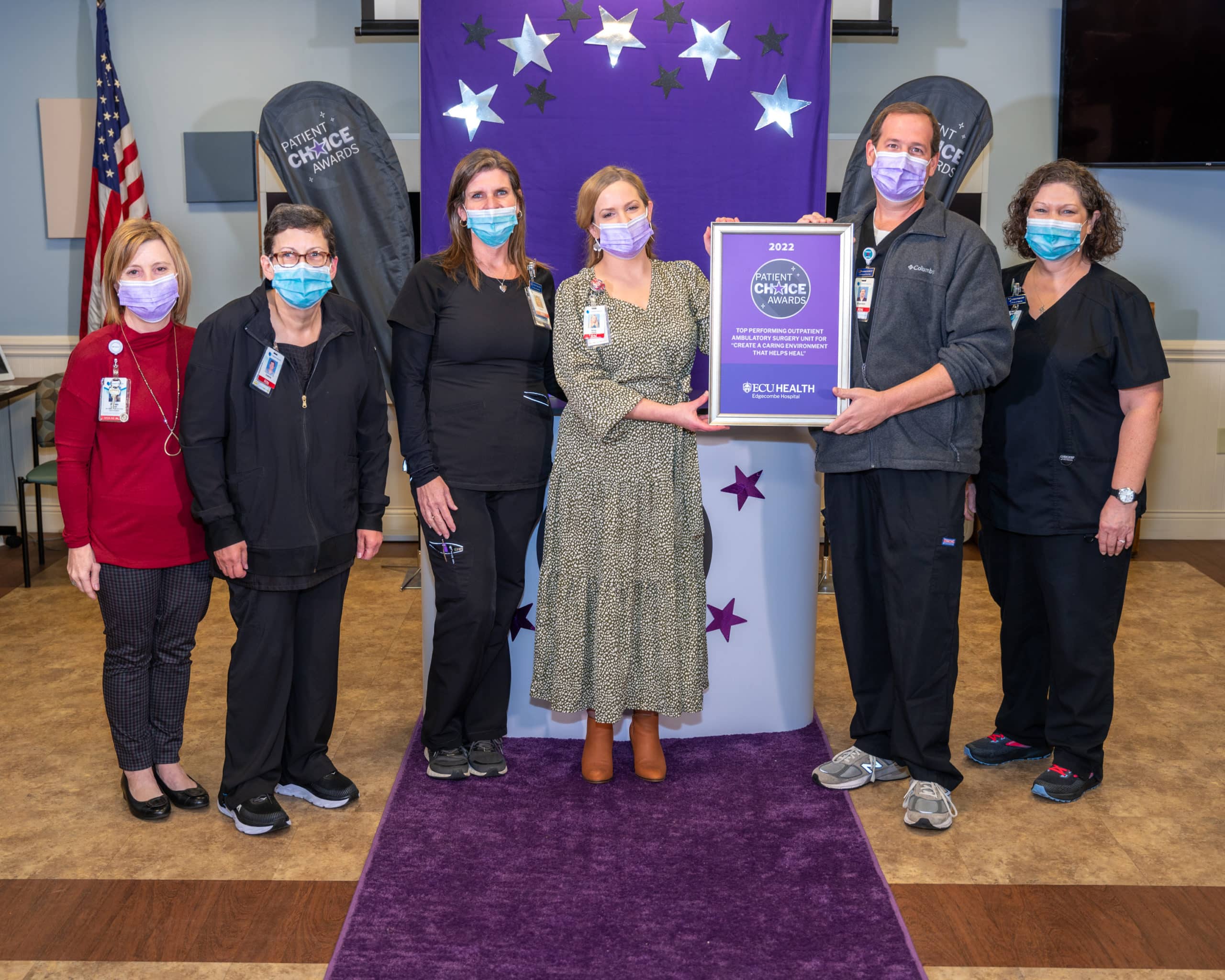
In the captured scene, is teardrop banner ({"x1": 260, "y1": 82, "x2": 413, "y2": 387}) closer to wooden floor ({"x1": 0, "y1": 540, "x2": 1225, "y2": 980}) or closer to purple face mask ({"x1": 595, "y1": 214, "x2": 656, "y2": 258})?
purple face mask ({"x1": 595, "y1": 214, "x2": 656, "y2": 258})

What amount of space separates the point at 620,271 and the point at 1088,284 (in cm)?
120

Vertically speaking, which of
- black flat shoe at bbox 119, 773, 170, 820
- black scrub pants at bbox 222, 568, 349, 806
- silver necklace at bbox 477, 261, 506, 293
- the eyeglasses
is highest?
the eyeglasses

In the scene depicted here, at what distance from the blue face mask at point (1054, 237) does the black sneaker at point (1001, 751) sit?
4.49ft

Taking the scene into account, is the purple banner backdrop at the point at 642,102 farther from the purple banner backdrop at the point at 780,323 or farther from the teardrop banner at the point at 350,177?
the purple banner backdrop at the point at 780,323

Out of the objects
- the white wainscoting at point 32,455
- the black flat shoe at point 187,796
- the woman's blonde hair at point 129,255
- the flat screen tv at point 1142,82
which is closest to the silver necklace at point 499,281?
the woman's blonde hair at point 129,255

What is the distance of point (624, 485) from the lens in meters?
2.98

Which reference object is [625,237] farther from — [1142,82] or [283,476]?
[1142,82]

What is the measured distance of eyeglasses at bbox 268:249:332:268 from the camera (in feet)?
8.73

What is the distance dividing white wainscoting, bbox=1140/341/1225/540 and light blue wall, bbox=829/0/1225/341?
0.15m

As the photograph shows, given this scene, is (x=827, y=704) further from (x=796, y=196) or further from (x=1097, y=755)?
(x=796, y=196)

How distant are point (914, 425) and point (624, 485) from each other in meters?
0.74

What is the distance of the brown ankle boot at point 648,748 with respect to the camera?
3180mm

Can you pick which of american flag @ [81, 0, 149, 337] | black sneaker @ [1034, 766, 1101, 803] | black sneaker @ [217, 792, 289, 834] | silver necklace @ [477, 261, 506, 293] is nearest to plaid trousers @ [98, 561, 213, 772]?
black sneaker @ [217, 792, 289, 834]

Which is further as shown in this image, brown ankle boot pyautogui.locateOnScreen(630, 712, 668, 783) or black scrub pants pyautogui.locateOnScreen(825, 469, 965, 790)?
brown ankle boot pyautogui.locateOnScreen(630, 712, 668, 783)
